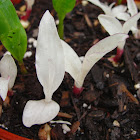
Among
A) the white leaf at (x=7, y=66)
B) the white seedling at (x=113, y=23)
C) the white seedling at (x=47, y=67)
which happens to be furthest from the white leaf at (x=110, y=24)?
the white leaf at (x=7, y=66)

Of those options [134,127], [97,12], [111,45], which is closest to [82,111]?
[134,127]

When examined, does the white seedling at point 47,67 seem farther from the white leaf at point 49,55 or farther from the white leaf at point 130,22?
the white leaf at point 130,22

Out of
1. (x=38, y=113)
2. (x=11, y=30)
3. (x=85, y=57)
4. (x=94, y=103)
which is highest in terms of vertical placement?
(x=11, y=30)

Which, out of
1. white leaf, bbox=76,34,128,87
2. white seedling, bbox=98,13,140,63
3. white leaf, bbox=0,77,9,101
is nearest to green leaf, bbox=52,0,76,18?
white seedling, bbox=98,13,140,63

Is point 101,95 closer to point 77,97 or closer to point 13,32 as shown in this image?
point 77,97

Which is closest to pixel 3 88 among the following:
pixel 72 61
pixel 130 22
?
pixel 72 61

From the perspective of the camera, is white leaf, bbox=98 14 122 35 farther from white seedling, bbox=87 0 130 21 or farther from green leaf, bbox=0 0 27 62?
green leaf, bbox=0 0 27 62

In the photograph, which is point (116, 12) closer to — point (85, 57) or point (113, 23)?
point (113, 23)
